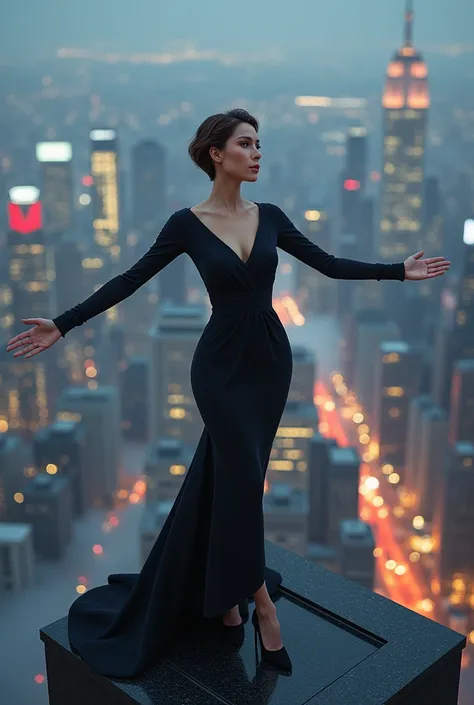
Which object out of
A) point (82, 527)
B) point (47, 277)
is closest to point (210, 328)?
point (82, 527)

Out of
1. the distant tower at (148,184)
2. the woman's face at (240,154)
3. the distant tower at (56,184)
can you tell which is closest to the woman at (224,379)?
the woman's face at (240,154)

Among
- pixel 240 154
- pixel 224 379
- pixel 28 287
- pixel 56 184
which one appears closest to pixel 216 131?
pixel 240 154

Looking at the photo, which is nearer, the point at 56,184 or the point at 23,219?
the point at 23,219

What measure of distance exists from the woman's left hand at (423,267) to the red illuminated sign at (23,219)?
3189 centimetres

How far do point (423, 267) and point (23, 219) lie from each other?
3263 cm

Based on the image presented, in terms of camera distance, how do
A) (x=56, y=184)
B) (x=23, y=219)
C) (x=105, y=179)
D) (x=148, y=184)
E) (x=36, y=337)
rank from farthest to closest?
(x=148, y=184) → (x=105, y=179) → (x=56, y=184) → (x=23, y=219) → (x=36, y=337)

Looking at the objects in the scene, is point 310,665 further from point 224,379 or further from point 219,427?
point 224,379

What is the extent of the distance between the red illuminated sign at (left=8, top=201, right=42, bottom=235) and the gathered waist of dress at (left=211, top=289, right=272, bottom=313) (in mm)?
31848

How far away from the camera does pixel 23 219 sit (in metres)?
33.9

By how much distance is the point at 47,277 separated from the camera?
109ft

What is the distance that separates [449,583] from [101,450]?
1113 cm

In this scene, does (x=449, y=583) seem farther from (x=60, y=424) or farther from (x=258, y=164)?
(x=258, y=164)

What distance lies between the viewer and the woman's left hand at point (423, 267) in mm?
2865

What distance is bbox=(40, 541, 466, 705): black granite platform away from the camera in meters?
2.74
